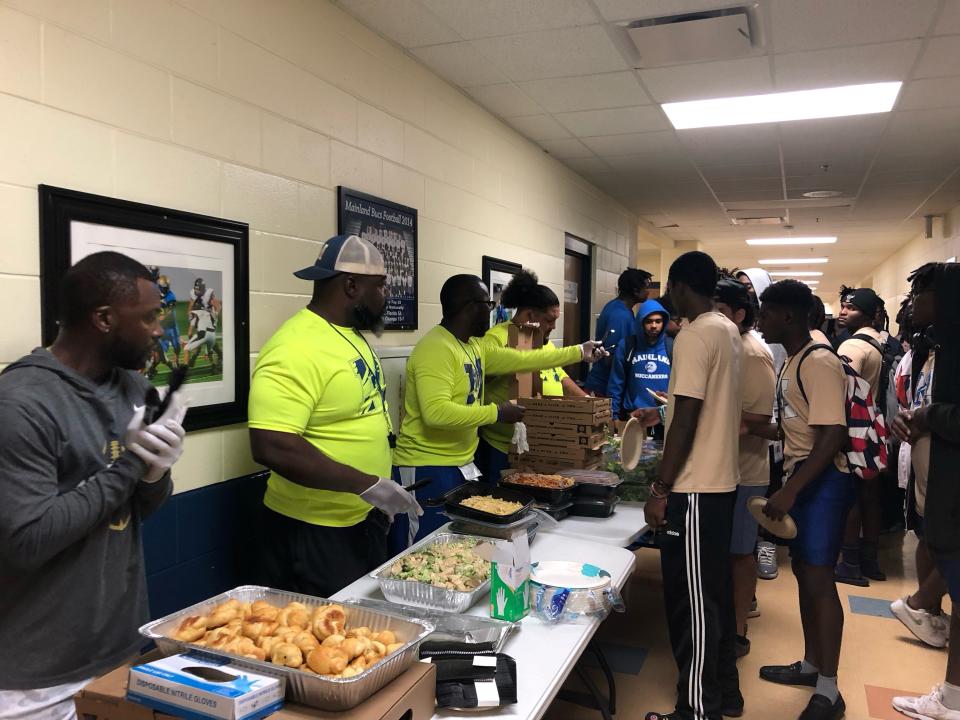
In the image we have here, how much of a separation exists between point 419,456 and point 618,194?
495 centimetres

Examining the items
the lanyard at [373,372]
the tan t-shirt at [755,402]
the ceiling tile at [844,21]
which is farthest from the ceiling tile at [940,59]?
the lanyard at [373,372]

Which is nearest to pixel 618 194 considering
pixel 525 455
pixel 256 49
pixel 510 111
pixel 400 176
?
pixel 510 111

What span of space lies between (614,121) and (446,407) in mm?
2717

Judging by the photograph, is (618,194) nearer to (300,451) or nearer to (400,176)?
(400,176)

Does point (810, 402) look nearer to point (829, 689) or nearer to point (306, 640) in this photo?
point (829, 689)

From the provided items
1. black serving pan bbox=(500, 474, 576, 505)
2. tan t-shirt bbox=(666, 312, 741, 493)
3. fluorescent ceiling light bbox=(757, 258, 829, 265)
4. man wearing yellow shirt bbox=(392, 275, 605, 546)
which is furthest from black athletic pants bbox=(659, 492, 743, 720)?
fluorescent ceiling light bbox=(757, 258, 829, 265)

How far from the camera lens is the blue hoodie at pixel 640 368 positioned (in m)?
4.47

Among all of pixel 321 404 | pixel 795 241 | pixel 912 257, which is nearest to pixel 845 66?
pixel 321 404

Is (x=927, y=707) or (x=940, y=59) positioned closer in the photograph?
(x=927, y=707)

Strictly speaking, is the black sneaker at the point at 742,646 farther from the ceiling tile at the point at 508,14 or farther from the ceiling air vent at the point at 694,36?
the ceiling tile at the point at 508,14

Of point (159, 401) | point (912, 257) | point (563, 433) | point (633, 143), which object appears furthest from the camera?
point (912, 257)

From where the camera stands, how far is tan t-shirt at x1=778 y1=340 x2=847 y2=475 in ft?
7.84

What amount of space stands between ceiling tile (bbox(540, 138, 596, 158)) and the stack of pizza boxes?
2.62 meters

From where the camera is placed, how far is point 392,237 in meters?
3.27
